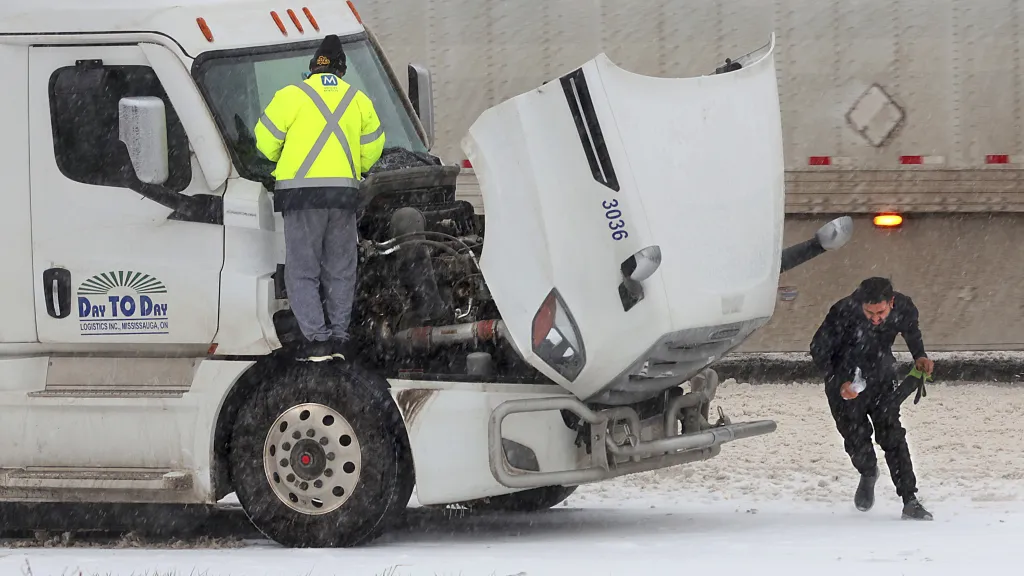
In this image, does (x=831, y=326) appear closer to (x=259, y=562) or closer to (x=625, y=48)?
(x=259, y=562)

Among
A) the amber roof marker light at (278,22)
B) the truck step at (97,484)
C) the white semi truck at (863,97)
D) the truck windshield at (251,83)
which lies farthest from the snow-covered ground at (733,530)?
the amber roof marker light at (278,22)

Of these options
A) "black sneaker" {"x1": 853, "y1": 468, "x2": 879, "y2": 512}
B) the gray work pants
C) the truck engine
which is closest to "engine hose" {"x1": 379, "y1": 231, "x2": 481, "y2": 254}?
the truck engine

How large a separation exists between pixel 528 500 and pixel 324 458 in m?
1.91

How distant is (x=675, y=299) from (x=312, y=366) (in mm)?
1698

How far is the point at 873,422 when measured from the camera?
8.68m

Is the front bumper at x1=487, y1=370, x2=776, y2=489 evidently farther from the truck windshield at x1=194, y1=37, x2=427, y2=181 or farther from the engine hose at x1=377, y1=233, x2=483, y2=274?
the truck windshield at x1=194, y1=37, x2=427, y2=181

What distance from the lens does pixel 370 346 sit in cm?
798

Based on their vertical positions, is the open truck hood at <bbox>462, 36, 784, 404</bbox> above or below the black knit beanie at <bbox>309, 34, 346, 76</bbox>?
below

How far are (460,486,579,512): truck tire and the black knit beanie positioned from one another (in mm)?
2583

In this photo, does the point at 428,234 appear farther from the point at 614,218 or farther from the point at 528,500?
the point at 528,500

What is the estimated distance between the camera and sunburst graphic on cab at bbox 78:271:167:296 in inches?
305

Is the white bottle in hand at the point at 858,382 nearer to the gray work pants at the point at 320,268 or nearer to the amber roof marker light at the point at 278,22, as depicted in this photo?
the gray work pants at the point at 320,268

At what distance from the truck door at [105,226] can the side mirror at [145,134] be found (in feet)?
0.53

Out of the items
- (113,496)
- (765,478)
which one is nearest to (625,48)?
(765,478)
